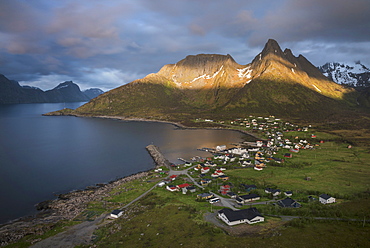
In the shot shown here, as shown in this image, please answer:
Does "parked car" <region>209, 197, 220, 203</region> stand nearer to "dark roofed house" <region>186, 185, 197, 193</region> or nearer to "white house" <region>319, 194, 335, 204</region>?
"dark roofed house" <region>186, 185, 197, 193</region>

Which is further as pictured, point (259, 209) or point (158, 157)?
point (158, 157)

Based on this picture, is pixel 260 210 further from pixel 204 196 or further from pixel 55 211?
pixel 55 211

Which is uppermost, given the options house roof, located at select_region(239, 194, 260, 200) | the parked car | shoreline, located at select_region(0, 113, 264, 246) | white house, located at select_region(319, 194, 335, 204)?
white house, located at select_region(319, 194, 335, 204)

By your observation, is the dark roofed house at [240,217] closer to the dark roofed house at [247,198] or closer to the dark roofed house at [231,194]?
the dark roofed house at [247,198]

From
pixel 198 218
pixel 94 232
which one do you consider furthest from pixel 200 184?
pixel 94 232

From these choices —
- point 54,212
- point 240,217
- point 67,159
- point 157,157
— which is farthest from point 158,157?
point 240,217

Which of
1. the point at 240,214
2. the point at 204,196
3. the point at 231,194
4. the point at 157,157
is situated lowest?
the point at 204,196

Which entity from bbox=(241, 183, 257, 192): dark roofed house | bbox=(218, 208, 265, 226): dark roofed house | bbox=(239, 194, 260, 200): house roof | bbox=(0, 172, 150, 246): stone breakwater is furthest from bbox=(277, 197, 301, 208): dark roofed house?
bbox=(0, 172, 150, 246): stone breakwater

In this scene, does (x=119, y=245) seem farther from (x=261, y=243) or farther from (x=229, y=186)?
(x=229, y=186)
